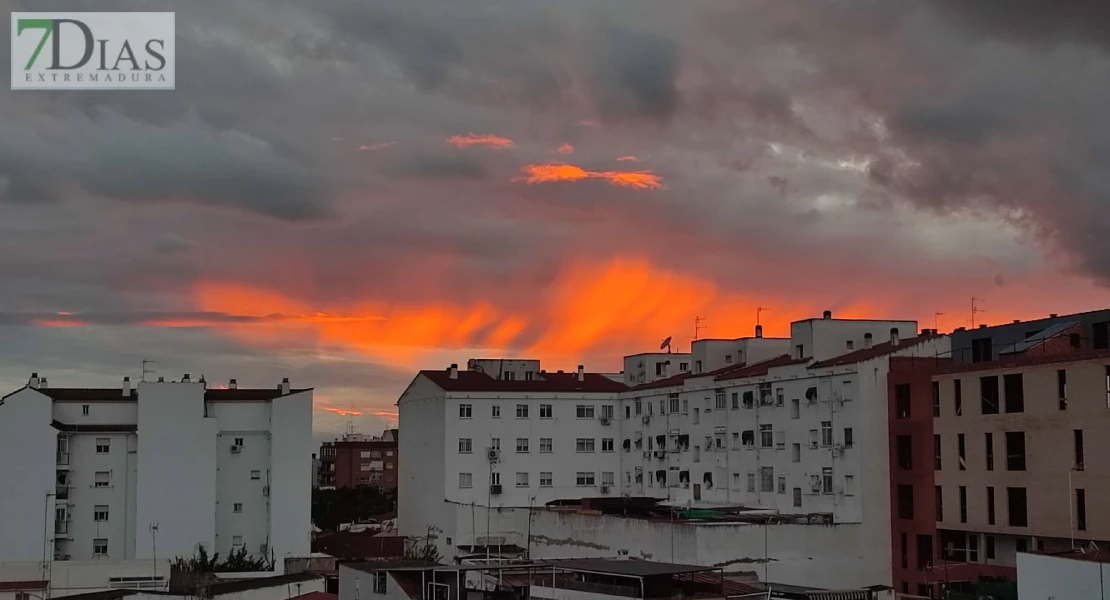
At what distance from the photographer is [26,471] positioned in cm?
7800

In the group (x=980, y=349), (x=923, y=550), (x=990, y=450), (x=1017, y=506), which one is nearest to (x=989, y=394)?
(x=990, y=450)

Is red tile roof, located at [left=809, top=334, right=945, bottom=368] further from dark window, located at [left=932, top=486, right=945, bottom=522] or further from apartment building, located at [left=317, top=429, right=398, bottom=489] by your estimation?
apartment building, located at [left=317, top=429, right=398, bottom=489]

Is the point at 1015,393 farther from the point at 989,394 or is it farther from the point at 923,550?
the point at 923,550

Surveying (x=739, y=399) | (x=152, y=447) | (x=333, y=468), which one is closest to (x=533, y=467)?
(x=739, y=399)

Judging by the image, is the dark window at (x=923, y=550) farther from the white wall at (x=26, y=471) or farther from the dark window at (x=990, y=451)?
the white wall at (x=26, y=471)

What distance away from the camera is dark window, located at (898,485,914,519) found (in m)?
65.3

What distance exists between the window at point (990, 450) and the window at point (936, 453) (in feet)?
11.7

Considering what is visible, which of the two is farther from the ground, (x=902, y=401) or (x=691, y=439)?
(x=902, y=401)

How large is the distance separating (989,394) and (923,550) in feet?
31.1

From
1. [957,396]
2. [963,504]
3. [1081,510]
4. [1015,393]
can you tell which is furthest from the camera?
[957,396]

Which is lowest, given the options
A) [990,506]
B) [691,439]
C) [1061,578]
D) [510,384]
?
[1061,578]

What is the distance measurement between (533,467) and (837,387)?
26.6 meters

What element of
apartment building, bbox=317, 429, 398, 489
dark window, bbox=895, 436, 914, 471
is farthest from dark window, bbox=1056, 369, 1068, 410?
apartment building, bbox=317, 429, 398, 489

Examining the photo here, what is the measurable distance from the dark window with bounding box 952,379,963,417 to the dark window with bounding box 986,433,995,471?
2.22 m
